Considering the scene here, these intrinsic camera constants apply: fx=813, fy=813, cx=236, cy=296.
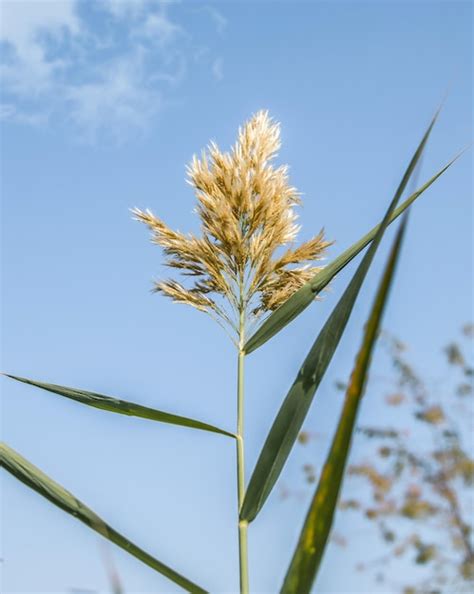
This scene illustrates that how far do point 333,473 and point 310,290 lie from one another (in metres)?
1.04

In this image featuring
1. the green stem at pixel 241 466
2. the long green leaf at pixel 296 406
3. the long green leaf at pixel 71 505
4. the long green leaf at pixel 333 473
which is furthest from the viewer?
the green stem at pixel 241 466

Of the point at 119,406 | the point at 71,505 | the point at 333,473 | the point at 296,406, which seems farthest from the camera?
the point at 119,406

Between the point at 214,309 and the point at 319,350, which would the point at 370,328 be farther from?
the point at 214,309

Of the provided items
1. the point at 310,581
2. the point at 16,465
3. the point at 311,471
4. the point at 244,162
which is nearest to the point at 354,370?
the point at 310,581

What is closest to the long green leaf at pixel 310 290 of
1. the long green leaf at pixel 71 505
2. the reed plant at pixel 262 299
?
the reed plant at pixel 262 299

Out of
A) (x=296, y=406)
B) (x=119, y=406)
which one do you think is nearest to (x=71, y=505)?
(x=296, y=406)

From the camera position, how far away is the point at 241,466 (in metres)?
1.74

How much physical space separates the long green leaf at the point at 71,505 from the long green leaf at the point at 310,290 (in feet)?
2.16

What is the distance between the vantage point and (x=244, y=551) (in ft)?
5.05

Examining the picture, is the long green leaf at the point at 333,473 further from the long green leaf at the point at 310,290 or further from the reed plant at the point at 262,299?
the long green leaf at the point at 310,290

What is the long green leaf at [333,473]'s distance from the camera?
649mm

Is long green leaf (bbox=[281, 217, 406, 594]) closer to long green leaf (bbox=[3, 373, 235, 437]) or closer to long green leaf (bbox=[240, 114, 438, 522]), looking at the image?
long green leaf (bbox=[240, 114, 438, 522])

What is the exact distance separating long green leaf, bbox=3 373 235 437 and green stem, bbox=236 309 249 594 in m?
0.06

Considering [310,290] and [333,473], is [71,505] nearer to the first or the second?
[333,473]
